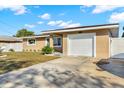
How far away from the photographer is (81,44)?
16938 millimetres

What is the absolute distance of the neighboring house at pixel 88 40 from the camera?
50.2 ft

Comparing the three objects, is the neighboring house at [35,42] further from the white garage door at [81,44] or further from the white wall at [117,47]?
the white wall at [117,47]

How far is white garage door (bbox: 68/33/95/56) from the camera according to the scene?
639 inches

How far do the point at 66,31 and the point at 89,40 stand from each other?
2801 millimetres

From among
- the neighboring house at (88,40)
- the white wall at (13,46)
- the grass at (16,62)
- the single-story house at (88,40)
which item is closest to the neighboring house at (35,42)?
the white wall at (13,46)

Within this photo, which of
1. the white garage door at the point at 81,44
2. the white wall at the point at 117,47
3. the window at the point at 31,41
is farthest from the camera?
the window at the point at 31,41

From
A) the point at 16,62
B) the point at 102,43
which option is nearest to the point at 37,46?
the point at 102,43

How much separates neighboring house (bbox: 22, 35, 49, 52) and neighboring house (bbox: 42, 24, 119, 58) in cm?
775

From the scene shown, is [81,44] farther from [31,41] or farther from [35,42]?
[31,41]

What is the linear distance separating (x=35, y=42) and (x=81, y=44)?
507 inches
